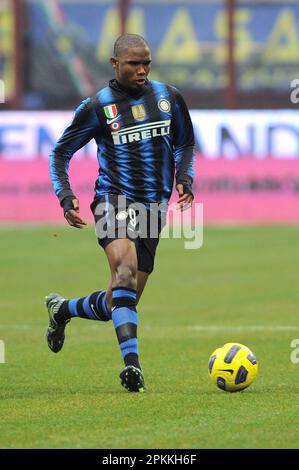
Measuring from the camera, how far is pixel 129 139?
8.52 metres

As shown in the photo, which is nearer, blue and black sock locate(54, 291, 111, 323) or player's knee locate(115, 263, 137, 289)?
player's knee locate(115, 263, 137, 289)

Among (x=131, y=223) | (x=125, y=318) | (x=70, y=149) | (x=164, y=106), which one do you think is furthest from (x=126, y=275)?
(x=164, y=106)

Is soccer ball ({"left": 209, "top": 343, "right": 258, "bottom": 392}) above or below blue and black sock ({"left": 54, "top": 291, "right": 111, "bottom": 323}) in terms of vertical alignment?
below

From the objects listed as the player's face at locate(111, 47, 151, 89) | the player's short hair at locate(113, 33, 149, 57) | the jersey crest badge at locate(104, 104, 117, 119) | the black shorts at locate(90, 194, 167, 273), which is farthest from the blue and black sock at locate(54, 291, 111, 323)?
the player's short hair at locate(113, 33, 149, 57)

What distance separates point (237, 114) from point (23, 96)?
7742 millimetres

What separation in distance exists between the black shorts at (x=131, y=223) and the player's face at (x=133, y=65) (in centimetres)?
80

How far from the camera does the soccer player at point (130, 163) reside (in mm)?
8305

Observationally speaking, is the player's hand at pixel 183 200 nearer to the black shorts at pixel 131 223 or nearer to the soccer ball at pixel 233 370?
the black shorts at pixel 131 223

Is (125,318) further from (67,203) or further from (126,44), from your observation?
(126,44)

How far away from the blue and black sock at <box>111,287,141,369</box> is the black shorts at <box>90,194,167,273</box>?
35cm

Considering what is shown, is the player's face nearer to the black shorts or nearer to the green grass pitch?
the black shorts

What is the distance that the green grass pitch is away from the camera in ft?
21.9

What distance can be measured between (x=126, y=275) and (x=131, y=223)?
40cm

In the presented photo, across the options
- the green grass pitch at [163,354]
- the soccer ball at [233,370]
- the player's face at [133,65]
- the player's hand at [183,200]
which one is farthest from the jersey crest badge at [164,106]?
the green grass pitch at [163,354]
